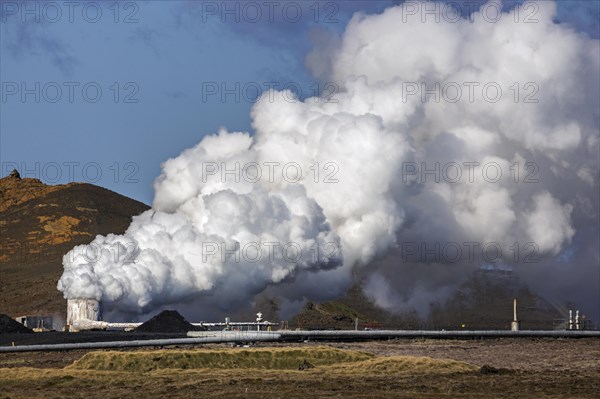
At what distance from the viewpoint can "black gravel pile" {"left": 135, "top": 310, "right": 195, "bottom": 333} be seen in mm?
183375

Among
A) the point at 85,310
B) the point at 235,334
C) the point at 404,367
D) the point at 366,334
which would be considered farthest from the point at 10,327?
the point at 404,367

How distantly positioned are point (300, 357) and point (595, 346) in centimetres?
7087

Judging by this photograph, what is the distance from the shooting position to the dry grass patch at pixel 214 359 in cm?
10919

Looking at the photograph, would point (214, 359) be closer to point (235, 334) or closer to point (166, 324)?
point (235, 334)

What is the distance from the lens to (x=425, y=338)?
18788cm

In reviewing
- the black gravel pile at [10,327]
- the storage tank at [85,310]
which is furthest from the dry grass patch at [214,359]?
the storage tank at [85,310]

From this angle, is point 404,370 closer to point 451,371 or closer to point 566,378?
point 451,371

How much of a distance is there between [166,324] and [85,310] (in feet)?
45.2

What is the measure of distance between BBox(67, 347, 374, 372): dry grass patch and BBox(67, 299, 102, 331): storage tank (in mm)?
72051

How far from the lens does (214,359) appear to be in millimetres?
114688

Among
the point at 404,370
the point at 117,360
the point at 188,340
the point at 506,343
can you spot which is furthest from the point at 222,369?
the point at 506,343

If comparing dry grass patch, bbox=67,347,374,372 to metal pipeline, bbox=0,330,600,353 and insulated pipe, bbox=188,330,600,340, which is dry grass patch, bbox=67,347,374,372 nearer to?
metal pipeline, bbox=0,330,600,353

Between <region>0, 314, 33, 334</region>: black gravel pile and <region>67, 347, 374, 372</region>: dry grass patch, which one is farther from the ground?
<region>0, 314, 33, 334</region>: black gravel pile

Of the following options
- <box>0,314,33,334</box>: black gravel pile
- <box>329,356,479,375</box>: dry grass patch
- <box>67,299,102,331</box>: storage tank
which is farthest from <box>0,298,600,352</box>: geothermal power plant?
<box>329,356,479,375</box>: dry grass patch
